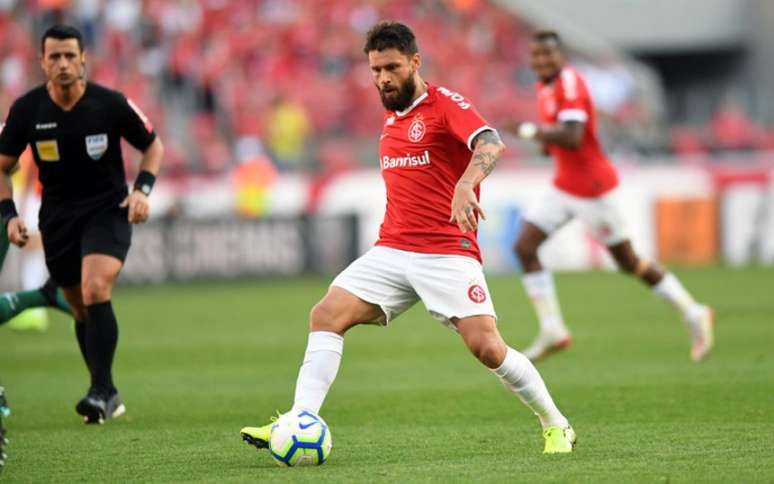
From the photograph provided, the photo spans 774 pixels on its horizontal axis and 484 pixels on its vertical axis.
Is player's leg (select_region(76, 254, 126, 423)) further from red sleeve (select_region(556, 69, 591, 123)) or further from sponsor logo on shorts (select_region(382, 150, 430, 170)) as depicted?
red sleeve (select_region(556, 69, 591, 123))

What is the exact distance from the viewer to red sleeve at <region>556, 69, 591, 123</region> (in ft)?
40.0

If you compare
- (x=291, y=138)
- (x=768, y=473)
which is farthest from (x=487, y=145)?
(x=291, y=138)

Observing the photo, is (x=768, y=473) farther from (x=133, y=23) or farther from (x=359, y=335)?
(x=133, y=23)

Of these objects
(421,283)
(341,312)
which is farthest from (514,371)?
(341,312)

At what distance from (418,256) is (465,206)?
2.24 feet

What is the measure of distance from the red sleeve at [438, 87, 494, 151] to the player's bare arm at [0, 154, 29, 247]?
117 inches

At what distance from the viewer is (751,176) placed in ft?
80.3

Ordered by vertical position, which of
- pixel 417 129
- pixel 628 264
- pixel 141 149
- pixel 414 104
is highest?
pixel 414 104

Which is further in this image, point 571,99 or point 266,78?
point 266,78

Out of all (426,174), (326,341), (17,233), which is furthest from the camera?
(17,233)

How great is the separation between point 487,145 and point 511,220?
1678 centimetres

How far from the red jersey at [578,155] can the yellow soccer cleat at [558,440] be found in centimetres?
526

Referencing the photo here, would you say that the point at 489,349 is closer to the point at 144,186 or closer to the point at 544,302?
the point at 144,186

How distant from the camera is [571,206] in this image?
12586mm
